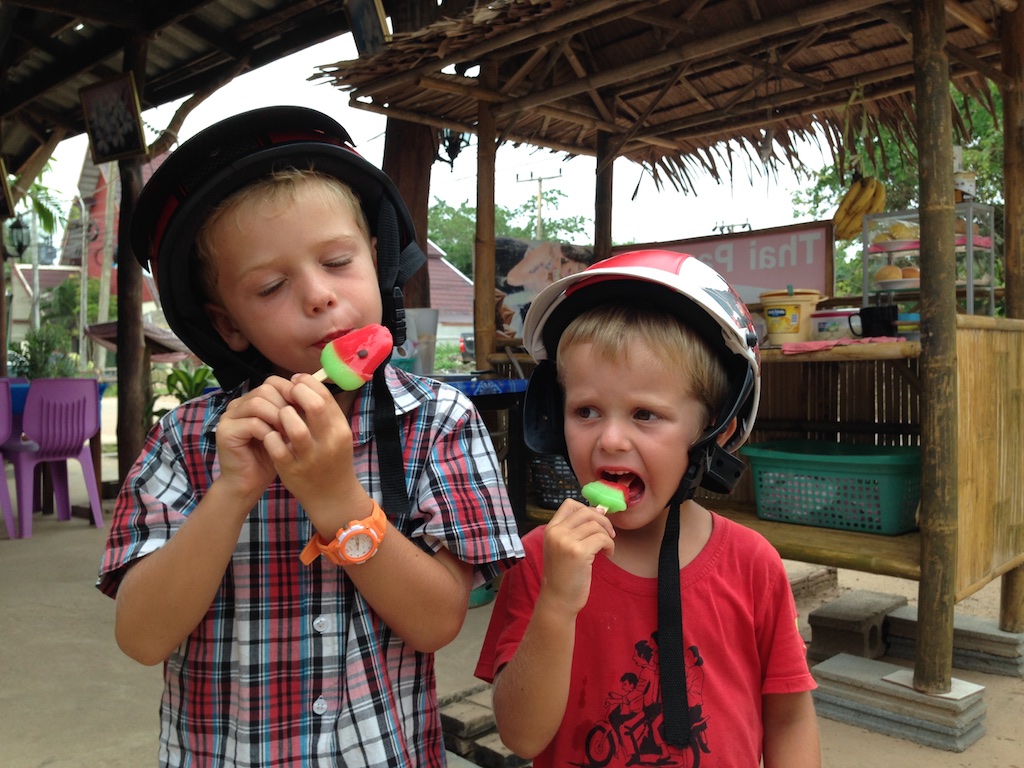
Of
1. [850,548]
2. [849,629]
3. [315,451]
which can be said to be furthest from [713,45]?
[315,451]

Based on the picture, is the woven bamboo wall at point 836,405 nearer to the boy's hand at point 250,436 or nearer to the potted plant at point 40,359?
the boy's hand at point 250,436

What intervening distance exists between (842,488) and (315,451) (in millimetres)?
3156

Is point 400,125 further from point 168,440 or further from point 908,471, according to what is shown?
point 168,440

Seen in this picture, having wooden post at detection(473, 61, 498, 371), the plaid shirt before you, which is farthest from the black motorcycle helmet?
wooden post at detection(473, 61, 498, 371)

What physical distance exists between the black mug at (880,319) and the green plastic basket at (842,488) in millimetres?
531

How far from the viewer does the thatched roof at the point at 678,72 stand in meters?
3.59

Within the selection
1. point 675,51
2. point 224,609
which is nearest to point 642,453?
point 224,609

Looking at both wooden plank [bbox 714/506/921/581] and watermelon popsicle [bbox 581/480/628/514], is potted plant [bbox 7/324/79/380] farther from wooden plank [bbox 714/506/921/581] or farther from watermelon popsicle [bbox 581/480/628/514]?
watermelon popsicle [bbox 581/480/628/514]

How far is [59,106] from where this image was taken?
973 cm

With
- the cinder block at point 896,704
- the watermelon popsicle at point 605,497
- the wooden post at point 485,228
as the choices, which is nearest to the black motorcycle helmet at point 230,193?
the watermelon popsicle at point 605,497

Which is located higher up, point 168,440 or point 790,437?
point 168,440

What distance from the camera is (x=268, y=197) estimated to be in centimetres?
122

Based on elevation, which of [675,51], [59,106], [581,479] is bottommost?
[581,479]

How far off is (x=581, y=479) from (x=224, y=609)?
0.58 metres
